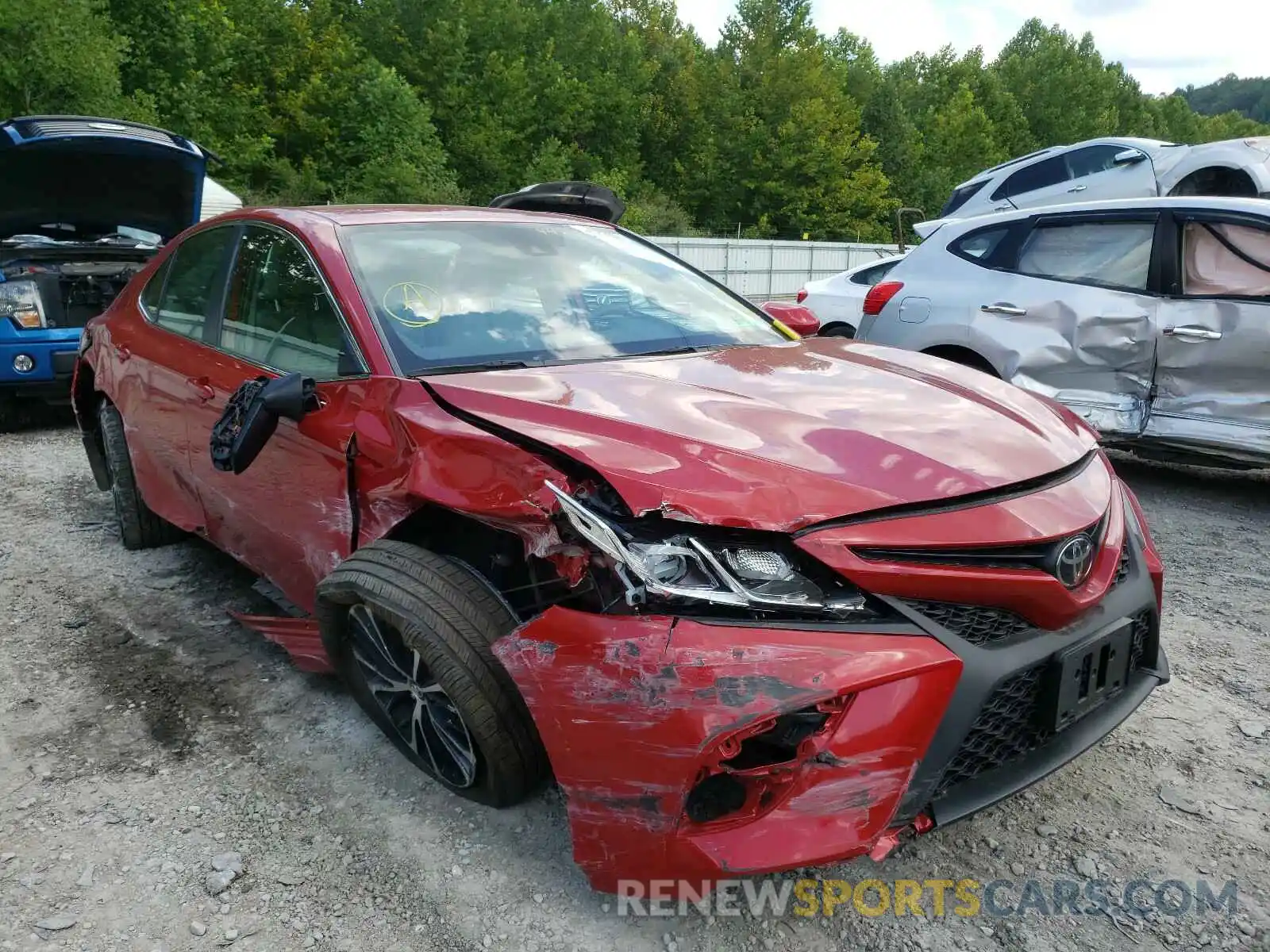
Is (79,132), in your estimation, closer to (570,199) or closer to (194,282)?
(570,199)

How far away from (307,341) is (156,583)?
71.0 inches

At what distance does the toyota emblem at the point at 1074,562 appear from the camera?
1886 millimetres

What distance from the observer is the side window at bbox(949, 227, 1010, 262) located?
546 centimetres

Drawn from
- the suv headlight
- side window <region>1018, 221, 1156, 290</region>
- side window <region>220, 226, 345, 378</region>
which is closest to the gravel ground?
side window <region>220, 226, 345, 378</region>

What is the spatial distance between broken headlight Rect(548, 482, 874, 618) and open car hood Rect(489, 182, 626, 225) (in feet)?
14.3

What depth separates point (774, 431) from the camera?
6.68 feet

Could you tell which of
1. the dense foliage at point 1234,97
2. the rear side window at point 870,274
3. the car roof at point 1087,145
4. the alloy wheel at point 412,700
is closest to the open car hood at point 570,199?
the rear side window at point 870,274

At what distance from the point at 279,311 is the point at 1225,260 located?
4.51 m

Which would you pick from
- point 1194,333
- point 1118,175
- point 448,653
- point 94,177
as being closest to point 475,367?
point 448,653

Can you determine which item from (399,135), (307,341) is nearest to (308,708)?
(307,341)

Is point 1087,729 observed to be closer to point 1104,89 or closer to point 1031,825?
point 1031,825

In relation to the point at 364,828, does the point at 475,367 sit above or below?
above

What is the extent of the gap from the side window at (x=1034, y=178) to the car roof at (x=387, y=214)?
9.96 m

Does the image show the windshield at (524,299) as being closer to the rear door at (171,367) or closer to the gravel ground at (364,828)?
the rear door at (171,367)
